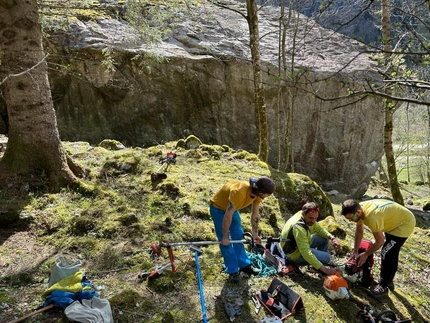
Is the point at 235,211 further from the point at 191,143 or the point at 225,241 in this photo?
the point at 191,143

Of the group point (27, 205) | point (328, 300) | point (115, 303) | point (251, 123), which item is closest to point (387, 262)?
point (328, 300)

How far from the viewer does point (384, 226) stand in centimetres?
436

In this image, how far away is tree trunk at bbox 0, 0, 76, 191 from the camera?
17.3 ft

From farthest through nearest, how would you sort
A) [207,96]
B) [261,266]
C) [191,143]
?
[207,96] < [191,143] < [261,266]

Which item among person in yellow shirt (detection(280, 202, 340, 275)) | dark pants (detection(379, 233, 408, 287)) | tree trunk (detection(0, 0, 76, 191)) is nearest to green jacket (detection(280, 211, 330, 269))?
person in yellow shirt (detection(280, 202, 340, 275))

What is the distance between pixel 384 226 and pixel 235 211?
2185mm

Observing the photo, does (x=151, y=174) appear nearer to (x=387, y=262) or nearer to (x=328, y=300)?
(x=328, y=300)

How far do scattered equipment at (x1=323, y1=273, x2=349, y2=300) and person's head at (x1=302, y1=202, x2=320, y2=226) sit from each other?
0.79 meters

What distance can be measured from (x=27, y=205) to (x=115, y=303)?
286 centimetres

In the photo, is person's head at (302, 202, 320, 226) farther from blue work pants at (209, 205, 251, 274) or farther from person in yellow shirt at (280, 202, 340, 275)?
blue work pants at (209, 205, 251, 274)

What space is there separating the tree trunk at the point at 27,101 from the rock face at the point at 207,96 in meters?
4.81

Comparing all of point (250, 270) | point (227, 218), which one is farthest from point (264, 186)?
point (250, 270)

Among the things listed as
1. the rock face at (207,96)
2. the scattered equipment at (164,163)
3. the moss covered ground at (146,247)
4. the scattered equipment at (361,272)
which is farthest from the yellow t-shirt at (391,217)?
the rock face at (207,96)

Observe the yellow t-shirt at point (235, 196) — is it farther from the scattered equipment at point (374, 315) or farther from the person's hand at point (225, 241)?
the scattered equipment at point (374, 315)
